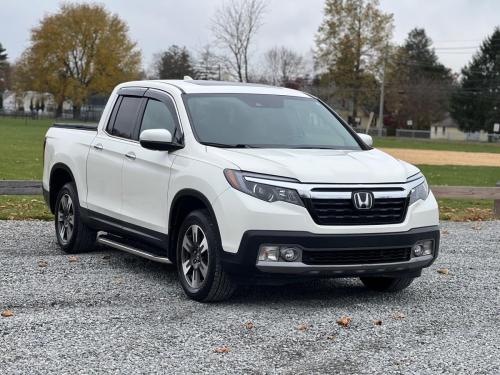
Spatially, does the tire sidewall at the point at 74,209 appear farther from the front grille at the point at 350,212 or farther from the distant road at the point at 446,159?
the distant road at the point at 446,159

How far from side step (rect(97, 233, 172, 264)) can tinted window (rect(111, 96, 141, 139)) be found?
42.0 inches

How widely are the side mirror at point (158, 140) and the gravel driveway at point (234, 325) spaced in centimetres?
128

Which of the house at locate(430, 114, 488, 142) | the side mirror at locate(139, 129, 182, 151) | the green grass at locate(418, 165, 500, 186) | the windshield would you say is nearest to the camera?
the side mirror at locate(139, 129, 182, 151)

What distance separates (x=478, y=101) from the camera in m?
88.1

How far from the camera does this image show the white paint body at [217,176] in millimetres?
6070

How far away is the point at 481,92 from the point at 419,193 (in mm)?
85240

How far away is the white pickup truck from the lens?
6090 millimetres

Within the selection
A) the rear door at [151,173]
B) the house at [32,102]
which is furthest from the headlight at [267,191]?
the house at [32,102]

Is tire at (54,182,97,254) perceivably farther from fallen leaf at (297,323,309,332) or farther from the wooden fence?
fallen leaf at (297,323,309,332)

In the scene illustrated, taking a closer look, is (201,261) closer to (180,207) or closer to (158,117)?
(180,207)

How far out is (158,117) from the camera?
7641 mm

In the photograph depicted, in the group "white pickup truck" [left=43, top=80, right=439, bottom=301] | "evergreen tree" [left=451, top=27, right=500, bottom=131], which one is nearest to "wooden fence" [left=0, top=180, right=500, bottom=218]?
"white pickup truck" [left=43, top=80, right=439, bottom=301]

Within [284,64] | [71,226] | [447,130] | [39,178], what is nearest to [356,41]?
[284,64]

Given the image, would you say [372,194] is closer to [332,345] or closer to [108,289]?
[332,345]
